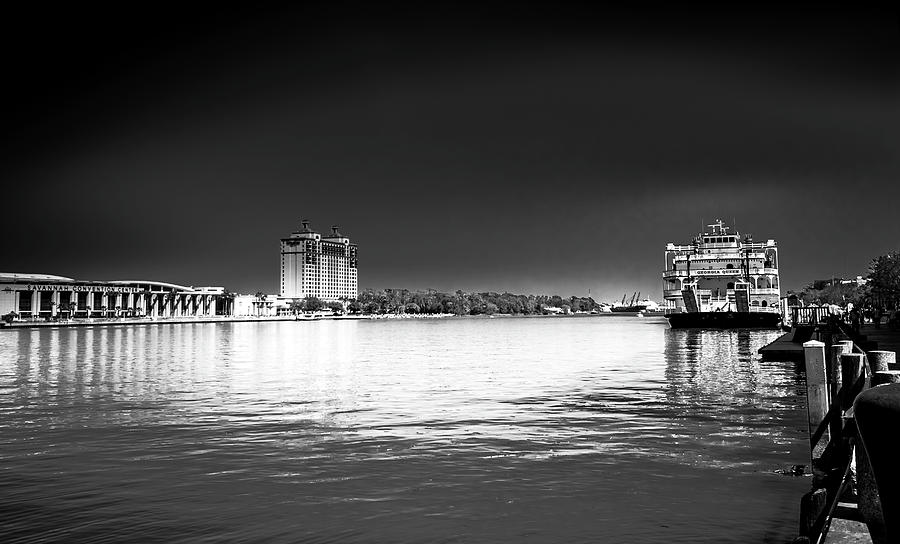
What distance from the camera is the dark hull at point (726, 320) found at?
4008 inches

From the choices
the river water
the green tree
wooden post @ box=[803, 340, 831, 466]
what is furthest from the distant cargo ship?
wooden post @ box=[803, 340, 831, 466]

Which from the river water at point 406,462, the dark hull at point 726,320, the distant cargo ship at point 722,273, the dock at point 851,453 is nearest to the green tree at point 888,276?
the dark hull at point 726,320

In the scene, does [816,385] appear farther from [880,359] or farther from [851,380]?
[880,359]

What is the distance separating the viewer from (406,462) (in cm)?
1469

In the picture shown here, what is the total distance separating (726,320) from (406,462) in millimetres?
100437

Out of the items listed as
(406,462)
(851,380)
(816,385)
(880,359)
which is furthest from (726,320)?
(880,359)

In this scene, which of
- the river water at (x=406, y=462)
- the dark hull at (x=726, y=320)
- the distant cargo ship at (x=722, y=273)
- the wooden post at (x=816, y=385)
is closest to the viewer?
the river water at (x=406, y=462)

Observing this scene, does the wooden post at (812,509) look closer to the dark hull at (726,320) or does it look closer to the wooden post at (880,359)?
the wooden post at (880,359)

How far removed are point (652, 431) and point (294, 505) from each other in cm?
1012

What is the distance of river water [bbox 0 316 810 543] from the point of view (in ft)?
34.6

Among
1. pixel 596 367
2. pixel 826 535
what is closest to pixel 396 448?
pixel 826 535

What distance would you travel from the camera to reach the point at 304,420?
68.5 feet

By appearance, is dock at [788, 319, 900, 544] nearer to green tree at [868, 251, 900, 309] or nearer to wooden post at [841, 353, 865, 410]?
wooden post at [841, 353, 865, 410]

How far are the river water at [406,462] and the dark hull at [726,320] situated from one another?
76.5 m
